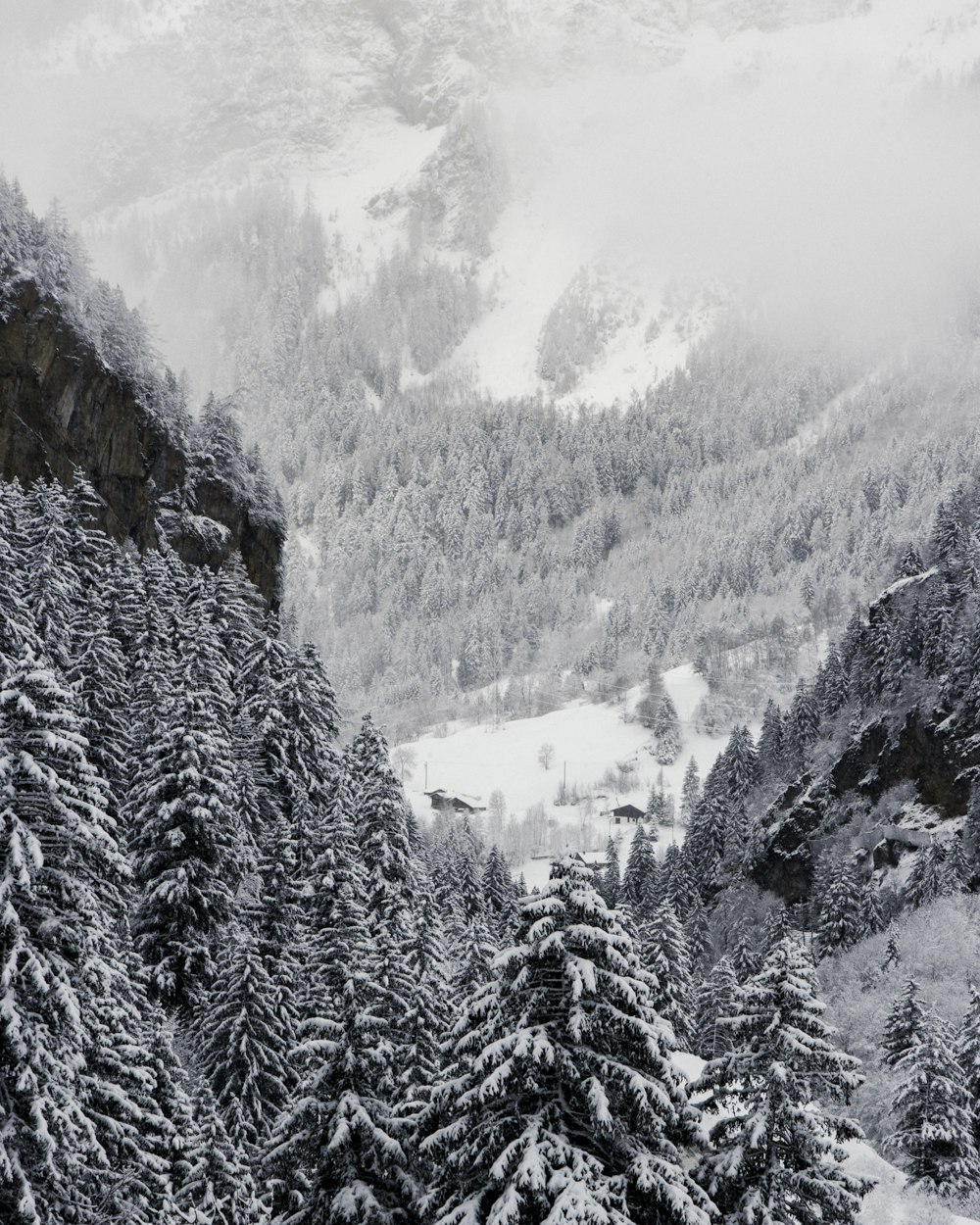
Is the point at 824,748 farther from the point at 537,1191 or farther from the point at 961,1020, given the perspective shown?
the point at 537,1191

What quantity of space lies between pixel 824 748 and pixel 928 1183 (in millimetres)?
69872

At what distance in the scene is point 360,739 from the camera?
161 ft

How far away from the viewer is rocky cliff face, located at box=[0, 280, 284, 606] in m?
57.4

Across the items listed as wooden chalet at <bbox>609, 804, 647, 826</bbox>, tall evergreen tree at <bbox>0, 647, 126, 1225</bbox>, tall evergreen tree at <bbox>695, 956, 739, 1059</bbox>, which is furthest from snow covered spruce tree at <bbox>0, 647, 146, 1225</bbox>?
wooden chalet at <bbox>609, 804, 647, 826</bbox>

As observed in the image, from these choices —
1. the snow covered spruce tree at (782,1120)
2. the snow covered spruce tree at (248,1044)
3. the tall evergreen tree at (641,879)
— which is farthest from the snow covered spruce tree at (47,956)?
the tall evergreen tree at (641,879)

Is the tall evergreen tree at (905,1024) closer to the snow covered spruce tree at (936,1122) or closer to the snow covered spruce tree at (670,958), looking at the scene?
the snow covered spruce tree at (936,1122)

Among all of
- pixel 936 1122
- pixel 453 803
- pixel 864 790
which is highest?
pixel 453 803

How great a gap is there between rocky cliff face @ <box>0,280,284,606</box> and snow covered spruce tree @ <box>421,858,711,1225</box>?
48.4 metres

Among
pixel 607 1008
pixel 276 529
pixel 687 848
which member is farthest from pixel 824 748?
pixel 607 1008

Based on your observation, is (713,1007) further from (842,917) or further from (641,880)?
(641,880)

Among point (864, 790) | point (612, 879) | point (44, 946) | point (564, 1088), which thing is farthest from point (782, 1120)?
point (612, 879)

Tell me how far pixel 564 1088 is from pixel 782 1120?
5578 mm

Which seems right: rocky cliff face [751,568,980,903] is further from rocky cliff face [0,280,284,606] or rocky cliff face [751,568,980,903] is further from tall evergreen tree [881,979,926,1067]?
rocky cliff face [0,280,284,606]

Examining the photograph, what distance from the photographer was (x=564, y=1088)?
1652cm
